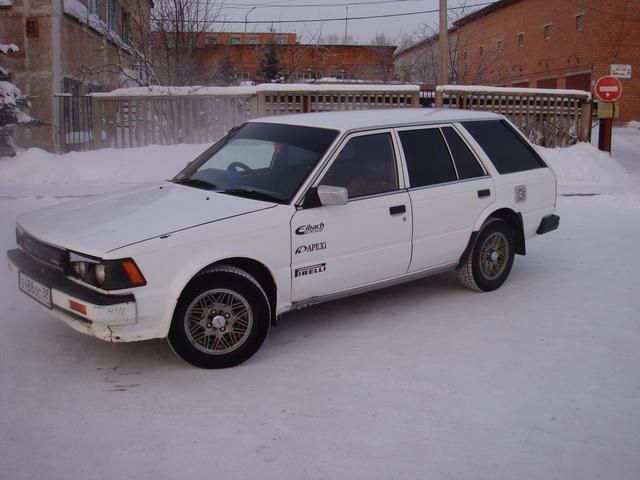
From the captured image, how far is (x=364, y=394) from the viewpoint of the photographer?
4203mm

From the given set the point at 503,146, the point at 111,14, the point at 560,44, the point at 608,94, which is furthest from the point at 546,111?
the point at 560,44

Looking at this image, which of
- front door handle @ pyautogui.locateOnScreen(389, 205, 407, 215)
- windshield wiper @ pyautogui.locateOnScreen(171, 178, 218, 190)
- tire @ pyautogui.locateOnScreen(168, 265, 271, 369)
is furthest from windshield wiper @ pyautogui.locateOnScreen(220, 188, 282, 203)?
front door handle @ pyautogui.locateOnScreen(389, 205, 407, 215)

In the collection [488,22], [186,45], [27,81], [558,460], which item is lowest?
[558,460]

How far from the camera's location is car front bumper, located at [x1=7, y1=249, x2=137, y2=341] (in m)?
4.03

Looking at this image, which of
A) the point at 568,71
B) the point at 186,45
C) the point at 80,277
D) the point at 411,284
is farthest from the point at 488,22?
the point at 80,277

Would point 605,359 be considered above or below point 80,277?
below

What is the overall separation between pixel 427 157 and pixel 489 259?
1.20m

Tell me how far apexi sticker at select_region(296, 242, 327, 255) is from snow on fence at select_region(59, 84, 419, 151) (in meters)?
9.24

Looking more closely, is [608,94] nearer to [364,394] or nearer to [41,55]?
[364,394]

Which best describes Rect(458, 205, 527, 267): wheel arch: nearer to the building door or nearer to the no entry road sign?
the no entry road sign

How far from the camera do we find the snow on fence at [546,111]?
50.7 ft

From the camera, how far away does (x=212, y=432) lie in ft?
12.2

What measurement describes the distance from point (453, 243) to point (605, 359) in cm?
158

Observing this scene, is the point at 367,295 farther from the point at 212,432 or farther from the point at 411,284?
the point at 212,432
